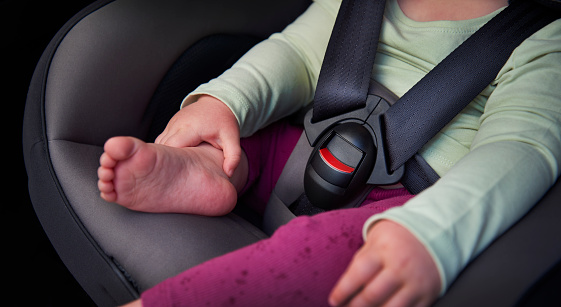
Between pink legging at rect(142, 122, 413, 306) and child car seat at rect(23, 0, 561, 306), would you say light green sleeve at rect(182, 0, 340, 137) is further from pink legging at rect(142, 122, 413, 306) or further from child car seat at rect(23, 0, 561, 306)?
pink legging at rect(142, 122, 413, 306)

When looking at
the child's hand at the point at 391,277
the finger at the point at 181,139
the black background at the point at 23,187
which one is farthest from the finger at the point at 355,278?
the black background at the point at 23,187

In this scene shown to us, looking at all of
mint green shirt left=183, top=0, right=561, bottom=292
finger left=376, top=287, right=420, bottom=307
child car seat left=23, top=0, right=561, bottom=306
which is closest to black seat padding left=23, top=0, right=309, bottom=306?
child car seat left=23, top=0, right=561, bottom=306

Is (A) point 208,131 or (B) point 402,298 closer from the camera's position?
(B) point 402,298

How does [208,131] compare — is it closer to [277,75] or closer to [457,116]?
[277,75]

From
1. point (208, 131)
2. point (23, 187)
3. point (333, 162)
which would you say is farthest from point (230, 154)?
point (23, 187)

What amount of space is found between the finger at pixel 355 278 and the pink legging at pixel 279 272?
0.03 meters

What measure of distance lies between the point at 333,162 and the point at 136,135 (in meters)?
0.35

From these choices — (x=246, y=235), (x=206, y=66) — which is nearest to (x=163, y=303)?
(x=246, y=235)

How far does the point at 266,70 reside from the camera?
736 mm

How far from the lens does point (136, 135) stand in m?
0.73

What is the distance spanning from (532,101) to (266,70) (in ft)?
1.34

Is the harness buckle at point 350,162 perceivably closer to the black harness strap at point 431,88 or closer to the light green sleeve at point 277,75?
the black harness strap at point 431,88

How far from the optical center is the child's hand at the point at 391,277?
1.26 ft

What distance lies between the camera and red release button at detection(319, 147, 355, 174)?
63 cm
